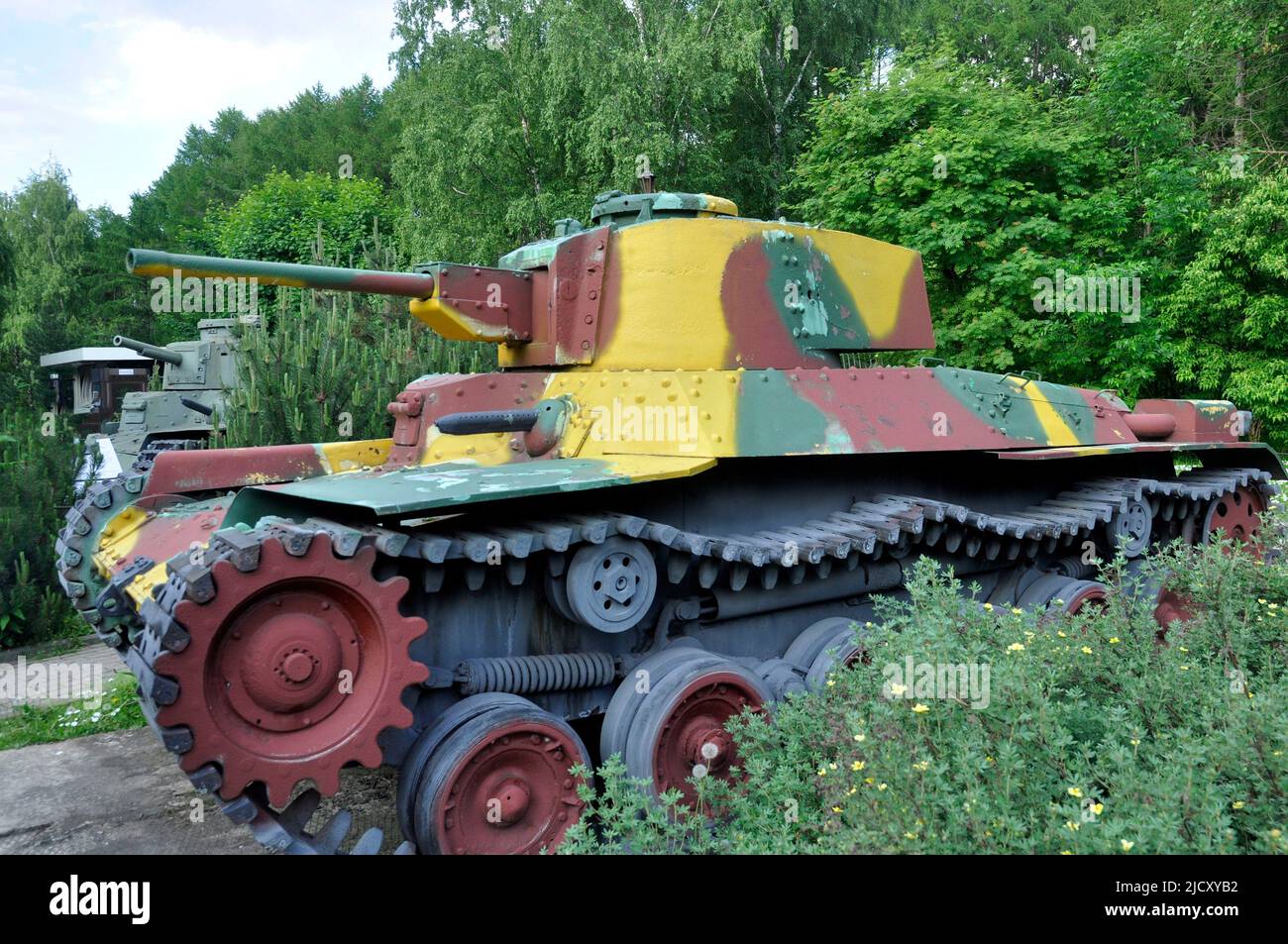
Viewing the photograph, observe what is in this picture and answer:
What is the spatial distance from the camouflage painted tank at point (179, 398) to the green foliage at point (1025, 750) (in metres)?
11.9

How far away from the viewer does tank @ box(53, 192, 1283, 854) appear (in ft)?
13.6

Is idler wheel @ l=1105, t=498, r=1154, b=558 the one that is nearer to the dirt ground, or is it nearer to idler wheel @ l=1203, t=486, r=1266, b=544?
idler wheel @ l=1203, t=486, r=1266, b=544

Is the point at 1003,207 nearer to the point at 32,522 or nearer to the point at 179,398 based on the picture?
the point at 179,398

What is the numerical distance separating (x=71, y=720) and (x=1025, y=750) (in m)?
7.05

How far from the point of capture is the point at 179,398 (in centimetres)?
1578

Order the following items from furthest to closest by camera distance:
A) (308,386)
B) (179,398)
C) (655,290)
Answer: (179,398)
(308,386)
(655,290)

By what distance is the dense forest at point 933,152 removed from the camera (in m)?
16.6
